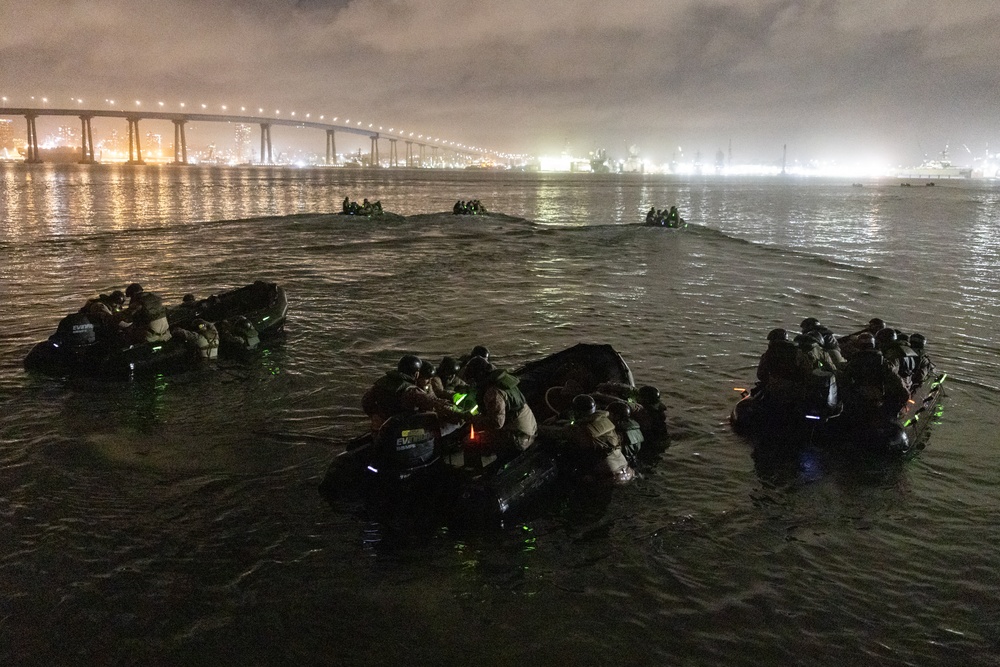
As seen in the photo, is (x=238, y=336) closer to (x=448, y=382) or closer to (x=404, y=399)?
(x=448, y=382)

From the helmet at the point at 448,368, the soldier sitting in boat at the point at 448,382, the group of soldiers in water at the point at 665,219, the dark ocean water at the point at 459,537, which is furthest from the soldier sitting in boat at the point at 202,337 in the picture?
the group of soldiers in water at the point at 665,219

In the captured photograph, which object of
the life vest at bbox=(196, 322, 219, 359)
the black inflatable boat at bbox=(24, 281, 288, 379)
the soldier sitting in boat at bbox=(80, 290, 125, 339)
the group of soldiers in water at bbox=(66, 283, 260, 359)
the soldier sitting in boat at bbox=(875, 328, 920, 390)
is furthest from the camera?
the life vest at bbox=(196, 322, 219, 359)

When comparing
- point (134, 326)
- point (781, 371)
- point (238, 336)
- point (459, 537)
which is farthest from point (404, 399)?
point (134, 326)

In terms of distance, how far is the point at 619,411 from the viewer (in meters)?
10.2

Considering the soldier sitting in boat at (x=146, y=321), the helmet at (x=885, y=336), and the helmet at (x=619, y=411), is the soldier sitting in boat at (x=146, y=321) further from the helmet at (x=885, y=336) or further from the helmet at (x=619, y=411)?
the helmet at (x=885, y=336)

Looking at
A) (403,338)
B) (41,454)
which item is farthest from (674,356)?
(41,454)

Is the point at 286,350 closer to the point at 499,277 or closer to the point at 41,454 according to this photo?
the point at 41,454

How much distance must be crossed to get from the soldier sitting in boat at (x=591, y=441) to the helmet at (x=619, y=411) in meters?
0.32

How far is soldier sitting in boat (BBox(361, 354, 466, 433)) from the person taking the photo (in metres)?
9.42

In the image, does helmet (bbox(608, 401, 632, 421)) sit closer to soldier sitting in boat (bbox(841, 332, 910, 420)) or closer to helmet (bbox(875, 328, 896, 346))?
soldier sitting in boat (bbox(841, 332, 910, 420))

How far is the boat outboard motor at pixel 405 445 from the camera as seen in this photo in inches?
348

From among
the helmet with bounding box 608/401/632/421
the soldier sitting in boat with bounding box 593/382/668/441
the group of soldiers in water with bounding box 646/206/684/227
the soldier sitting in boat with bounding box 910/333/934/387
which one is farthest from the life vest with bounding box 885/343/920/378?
the group of soldiers in water with bounding box 646/206/684/227

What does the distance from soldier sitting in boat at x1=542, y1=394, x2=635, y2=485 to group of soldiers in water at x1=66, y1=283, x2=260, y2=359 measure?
31.5ft

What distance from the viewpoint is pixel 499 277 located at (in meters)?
31.0
